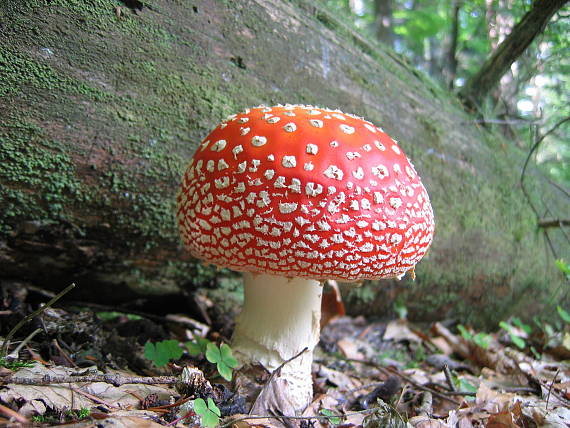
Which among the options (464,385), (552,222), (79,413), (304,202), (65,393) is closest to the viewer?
(79,413)

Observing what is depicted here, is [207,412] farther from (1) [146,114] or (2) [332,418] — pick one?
(1) [146,114]

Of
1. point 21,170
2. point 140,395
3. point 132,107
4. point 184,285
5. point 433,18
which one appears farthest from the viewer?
point 433,18

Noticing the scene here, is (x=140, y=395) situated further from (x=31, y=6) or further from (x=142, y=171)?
(x=31, y=6)

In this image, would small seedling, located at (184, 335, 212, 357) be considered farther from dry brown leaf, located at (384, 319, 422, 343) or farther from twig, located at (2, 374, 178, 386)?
dry brown leaf, located at (384, 319, 422, 343)

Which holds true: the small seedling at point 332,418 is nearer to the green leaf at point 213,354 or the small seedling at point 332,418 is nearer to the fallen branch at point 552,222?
the green leaf at point 213,354

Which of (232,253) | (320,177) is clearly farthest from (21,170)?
(320,177)

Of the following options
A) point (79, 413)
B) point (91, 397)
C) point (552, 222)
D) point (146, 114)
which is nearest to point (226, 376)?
point (91, 397)

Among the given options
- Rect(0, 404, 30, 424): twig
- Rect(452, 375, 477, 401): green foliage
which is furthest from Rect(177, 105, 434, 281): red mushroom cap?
Rect(452, 375, 477, 401): green foliage
